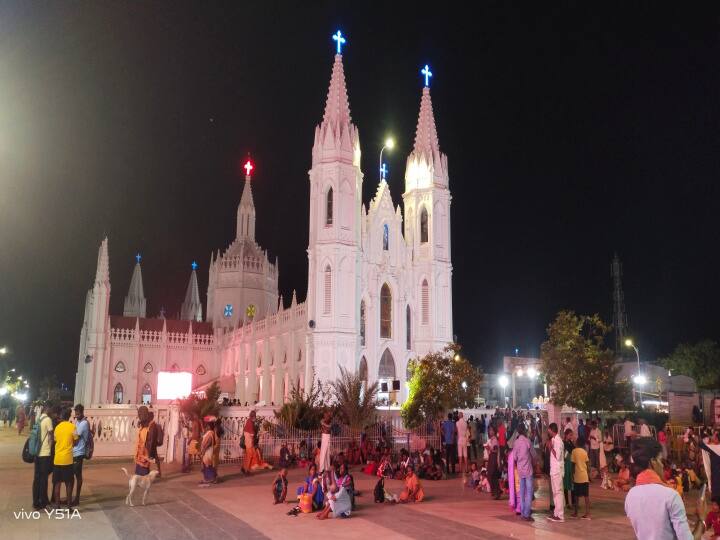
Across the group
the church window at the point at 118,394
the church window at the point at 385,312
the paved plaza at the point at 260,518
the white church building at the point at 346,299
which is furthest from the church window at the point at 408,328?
the church window at the point at 118,394

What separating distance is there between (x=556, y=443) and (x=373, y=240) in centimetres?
3413

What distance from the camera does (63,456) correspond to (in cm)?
1157

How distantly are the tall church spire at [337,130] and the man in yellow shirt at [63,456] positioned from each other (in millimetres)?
32343

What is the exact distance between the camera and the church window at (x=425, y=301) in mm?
45406

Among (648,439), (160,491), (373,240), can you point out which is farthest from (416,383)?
(648,439)

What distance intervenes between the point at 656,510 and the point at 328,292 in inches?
1425

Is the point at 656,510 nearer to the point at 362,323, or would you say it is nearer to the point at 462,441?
the point at 462,441

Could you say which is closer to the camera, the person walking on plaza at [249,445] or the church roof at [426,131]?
the person walking on plaza at [249,445]

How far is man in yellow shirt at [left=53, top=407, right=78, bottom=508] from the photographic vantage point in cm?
1158

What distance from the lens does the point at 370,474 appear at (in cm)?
1864

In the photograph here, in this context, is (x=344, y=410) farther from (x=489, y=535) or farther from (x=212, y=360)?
(x=212, y=360)

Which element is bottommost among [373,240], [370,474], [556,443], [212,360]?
[370,474]

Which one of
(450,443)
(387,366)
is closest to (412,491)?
(450,443)

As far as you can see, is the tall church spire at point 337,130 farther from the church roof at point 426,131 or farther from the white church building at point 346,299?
the church roof at point 426,131
